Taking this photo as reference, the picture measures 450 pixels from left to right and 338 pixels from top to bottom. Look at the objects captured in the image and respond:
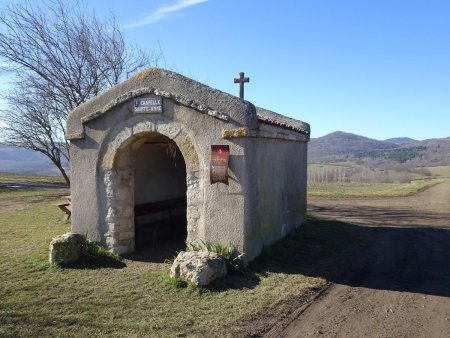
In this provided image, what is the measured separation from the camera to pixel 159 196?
10.2 meters

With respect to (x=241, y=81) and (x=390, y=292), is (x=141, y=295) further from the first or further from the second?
(x=241, y=81)

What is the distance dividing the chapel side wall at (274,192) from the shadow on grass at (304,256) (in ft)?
0.78

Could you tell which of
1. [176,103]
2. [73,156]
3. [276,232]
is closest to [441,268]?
[276,232]

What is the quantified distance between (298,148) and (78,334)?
7.54 meters

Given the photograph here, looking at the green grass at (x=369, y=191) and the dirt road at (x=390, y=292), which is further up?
the green grass at (x=369, y=191)

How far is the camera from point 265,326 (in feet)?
Answer: 16.7

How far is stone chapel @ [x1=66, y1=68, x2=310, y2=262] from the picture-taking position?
7.18 m

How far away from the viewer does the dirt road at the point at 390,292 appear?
512 centimetres

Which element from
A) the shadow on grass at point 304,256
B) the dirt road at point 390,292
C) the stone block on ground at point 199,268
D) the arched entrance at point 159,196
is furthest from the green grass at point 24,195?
the dirt road at point 390,292

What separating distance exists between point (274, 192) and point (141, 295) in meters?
3.78

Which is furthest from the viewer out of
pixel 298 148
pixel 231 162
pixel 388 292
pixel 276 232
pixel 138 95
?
pixel 298 148

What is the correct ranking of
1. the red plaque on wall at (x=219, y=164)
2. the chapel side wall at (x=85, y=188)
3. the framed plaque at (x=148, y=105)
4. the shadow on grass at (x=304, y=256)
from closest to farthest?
the shadow on grass at (x=304, y=256), the red plaque on wall at (x=219, y=164), the framed plaque at (x=148, y=105), the chapel side wall at (x=85, y=188)

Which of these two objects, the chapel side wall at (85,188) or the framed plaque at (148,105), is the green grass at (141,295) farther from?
the framed plaque at (148,105)

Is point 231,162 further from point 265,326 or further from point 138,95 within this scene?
point 265,326
